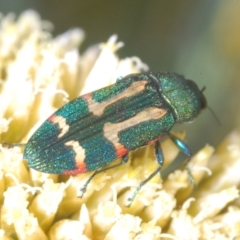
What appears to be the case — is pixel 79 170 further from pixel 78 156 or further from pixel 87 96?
pixel 87 96

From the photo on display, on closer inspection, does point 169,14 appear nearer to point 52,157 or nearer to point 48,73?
point 48,73

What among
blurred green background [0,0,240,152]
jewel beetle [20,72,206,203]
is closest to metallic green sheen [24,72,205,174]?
jewel beetle [20,72,206,203]

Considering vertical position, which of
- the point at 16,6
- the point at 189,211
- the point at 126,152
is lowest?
the point at 189,211

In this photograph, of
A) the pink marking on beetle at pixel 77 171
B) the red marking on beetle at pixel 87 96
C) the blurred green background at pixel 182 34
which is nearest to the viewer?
the pink marking on beetle at pixel 77 171

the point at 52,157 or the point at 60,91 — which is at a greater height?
the point at 60,91

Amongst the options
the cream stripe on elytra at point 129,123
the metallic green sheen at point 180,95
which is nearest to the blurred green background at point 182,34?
the metallic green sheen at point 180,95

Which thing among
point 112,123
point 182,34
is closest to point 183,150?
point 112,123

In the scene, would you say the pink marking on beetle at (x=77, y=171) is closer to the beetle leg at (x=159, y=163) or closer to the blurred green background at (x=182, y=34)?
the beetle leg at (x=159, y=163)

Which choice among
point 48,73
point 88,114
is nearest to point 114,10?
point 48,73
